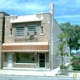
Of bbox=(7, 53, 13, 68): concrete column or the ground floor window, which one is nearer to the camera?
the ground floor window

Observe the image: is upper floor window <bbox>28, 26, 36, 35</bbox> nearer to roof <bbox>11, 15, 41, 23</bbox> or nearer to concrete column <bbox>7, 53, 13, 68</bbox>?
roof <bbox>11, 15, 41, 23</bbox>

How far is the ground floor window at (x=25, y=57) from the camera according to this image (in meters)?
26.8

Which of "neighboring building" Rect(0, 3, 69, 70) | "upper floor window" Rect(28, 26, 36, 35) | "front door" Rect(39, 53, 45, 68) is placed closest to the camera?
"neighboring building" Rect(0, 3, 69, 70)

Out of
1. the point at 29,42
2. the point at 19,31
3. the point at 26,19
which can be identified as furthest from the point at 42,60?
the point at 26,19

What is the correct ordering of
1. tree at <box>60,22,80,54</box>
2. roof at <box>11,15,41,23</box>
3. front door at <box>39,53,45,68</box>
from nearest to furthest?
1. front door at <box>39,53,45,68</box>
2. roof at <box>11,15,41,23</box>
3. tree at <box>60,22,80,54</box>

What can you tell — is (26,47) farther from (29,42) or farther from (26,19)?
(26,19)

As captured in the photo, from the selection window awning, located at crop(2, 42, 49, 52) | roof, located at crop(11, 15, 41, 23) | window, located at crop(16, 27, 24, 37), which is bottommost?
window awning, located at crop(2, 42, 49, 52)

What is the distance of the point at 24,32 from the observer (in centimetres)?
2748

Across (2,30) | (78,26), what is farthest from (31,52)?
(78,26)

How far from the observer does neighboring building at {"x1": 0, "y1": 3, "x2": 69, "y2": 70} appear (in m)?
26.0

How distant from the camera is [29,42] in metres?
26.9

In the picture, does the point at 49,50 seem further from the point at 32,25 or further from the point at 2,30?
the point at 2,30

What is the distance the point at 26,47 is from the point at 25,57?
1886 millimetres

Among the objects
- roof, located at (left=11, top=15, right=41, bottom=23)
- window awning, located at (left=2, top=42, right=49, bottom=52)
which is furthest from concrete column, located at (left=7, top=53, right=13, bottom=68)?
roof, located at (left=11, top=15, right=41, bottom=23)
